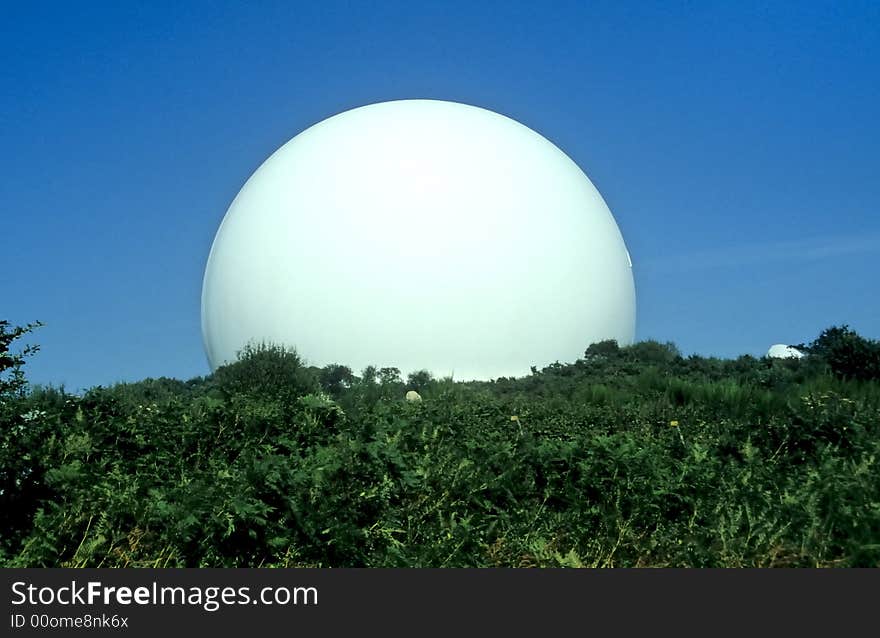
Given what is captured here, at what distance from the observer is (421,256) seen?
25.9 metres

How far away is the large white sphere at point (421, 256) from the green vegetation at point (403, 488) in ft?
51.3

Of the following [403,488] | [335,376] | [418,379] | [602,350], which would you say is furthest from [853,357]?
[403,488]

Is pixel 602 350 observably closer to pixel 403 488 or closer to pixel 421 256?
pixel 421 256

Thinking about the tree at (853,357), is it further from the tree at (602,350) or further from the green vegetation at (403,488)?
the green vegetation at (403,488)

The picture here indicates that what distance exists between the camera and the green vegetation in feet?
19.9

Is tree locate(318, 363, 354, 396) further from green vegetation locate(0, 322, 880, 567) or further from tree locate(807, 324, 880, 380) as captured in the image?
green vegetation locate(0, 322, 880, 567)

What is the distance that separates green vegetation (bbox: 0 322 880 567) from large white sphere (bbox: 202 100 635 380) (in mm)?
15645

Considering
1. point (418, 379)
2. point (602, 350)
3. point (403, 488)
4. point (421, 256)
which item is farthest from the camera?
point (602, 350)

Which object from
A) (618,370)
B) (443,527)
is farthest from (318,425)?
(618,370)

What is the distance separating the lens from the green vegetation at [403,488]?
239 inches

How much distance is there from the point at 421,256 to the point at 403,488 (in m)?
19.3

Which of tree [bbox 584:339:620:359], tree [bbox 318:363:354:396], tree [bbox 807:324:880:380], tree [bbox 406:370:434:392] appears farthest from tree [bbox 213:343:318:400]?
tree [bbox 807:324:880:380]

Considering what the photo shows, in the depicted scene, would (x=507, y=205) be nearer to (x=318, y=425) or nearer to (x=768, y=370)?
(x=768, y=370)

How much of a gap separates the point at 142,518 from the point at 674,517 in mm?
4087
